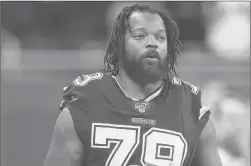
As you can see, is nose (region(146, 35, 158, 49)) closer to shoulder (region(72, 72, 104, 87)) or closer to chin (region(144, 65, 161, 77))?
chin (region(144, 65, 161, 77))

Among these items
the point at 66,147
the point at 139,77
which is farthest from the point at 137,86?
the point at 66,147

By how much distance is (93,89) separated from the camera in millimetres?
2125

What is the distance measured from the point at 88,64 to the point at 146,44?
2.41 m

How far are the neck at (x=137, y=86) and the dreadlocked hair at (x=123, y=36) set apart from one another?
69 millimetres

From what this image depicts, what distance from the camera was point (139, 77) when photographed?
6.98ft

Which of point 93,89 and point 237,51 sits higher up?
point 237,51

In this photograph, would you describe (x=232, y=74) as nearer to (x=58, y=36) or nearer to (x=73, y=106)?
(x=58, y=36)

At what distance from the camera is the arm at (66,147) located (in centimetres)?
204

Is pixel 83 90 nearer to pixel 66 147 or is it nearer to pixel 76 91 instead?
pixel 76 91

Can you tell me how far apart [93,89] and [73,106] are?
0.11m

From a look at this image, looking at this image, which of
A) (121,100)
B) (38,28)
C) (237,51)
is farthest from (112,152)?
(38,28)

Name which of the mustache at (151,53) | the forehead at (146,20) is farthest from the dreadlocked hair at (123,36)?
the mustache at (151,53)

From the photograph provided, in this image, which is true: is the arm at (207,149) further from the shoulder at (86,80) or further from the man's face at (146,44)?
the shoulder at (86,80)

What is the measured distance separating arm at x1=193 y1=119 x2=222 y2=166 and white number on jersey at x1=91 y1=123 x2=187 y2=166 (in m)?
0.11
